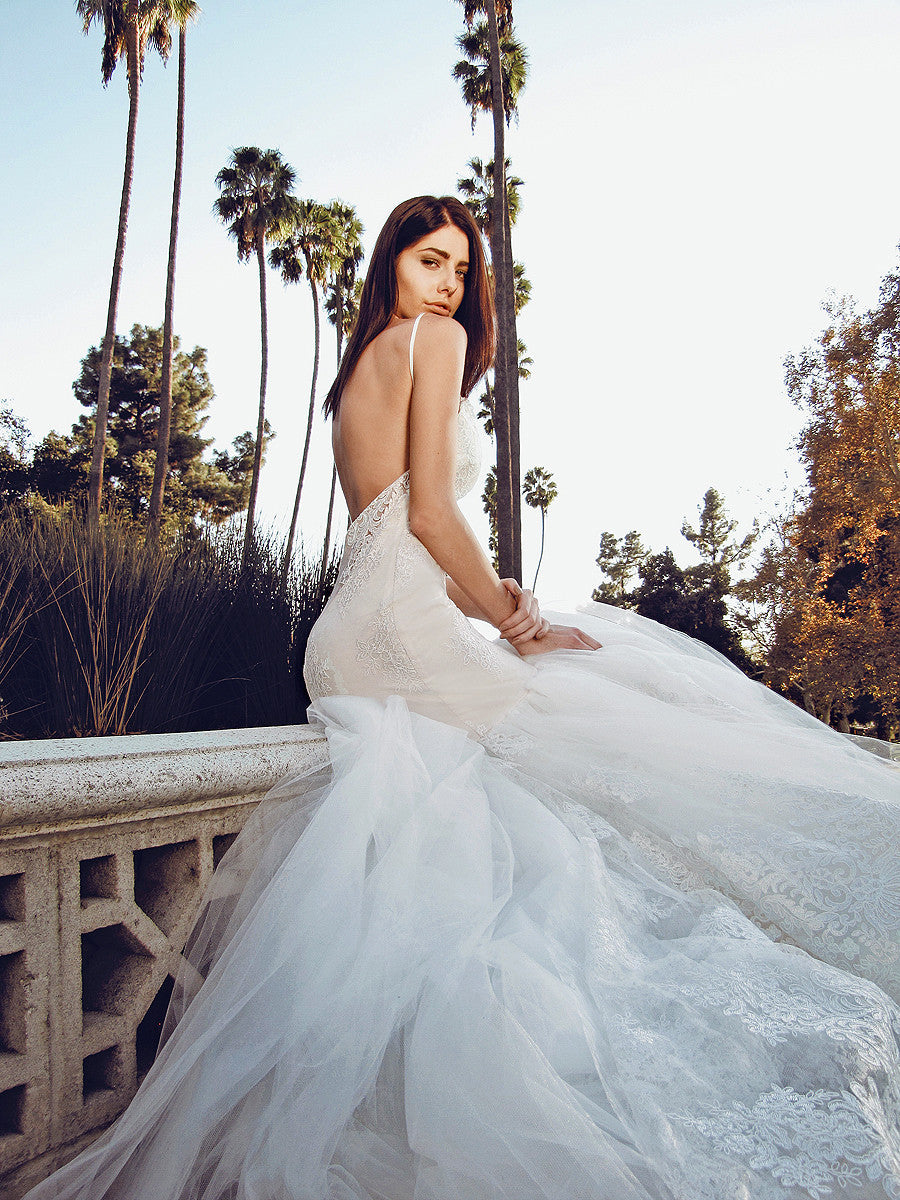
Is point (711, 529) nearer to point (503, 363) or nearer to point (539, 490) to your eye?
point (539, 490)

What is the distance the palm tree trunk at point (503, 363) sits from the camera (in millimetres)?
11992

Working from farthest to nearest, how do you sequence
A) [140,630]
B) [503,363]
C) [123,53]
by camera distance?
[123,53] → [503,363] → [140,630]

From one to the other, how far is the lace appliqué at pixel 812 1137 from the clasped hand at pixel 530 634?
141 cm

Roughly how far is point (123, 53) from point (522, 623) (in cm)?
2055

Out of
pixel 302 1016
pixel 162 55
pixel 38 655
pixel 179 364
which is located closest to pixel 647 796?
pixel 302 1016

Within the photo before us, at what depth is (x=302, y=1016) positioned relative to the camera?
41.7 inches

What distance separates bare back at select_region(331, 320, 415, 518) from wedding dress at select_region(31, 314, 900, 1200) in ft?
2.57

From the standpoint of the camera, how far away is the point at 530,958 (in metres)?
1.09

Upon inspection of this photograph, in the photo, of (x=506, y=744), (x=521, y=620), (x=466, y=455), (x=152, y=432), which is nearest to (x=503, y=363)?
(x=466, y=455)

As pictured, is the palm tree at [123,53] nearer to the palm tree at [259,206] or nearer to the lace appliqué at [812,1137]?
the palm tree at [259,206]

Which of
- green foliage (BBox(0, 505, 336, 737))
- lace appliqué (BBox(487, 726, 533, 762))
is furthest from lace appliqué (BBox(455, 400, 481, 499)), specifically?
green foliage (BBox(0, 505, 336, 737))

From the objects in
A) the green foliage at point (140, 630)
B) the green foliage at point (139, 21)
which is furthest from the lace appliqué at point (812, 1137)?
the green foliage at point (139, 21)

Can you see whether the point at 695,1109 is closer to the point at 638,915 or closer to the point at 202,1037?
the point at 638,915

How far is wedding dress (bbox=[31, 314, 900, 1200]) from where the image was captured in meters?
0.89
